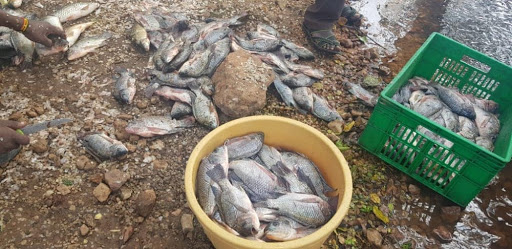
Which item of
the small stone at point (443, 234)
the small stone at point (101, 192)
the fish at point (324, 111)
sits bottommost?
the small stone at point (101, 192)

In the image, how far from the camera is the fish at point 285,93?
3.81 m

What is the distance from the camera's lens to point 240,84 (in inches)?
137

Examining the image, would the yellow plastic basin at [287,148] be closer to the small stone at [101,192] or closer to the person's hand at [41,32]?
the small stone at [101,192]

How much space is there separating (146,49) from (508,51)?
5.51 meters

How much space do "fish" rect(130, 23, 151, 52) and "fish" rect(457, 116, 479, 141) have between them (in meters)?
3.67

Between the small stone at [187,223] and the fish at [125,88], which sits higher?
the fish at [125,88]

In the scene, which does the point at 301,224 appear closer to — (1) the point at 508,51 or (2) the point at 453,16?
(1) the point at 508,51

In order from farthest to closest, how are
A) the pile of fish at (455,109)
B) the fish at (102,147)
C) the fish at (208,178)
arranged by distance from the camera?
the pile of fish at (455,109)
the fish at (102,147)
the fish at (208,178)

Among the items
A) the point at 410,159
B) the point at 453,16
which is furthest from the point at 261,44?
the point at 453,16

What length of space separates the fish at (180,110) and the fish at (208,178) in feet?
3.61

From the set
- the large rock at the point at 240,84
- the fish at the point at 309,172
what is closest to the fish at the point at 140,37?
the large rock at the point at 240,84

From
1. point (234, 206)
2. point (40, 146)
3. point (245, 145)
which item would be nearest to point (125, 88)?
point (40, 146)

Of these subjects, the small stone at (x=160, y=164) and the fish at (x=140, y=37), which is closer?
the small stone at (x=160, y=164)

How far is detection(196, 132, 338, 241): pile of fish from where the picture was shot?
219cm
